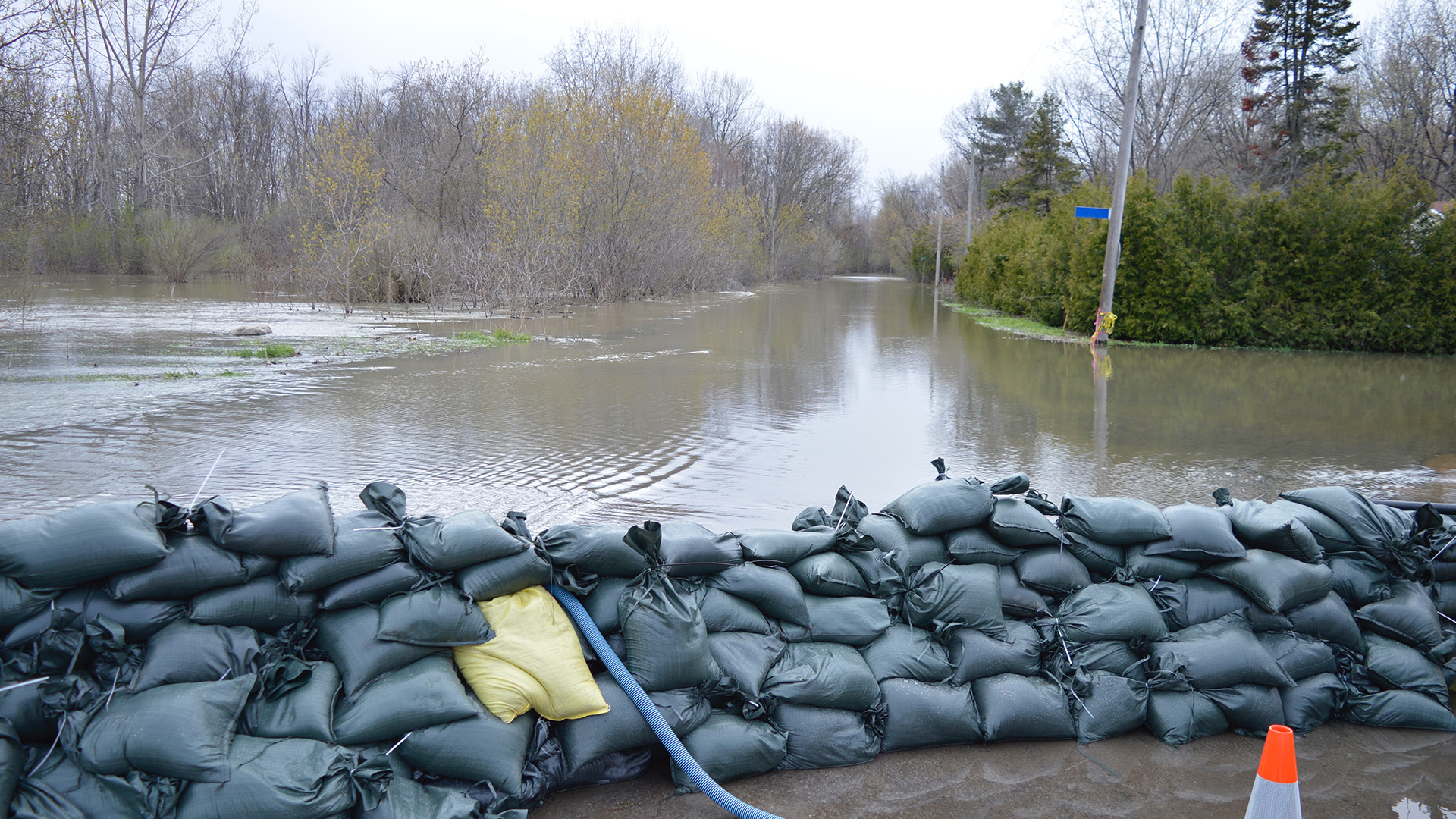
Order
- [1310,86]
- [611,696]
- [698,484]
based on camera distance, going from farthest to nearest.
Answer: [1310,86] → [698,484] → [611,696]

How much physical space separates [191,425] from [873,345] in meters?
12.8

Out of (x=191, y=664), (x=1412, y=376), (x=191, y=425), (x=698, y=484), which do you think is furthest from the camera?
(x=1412, y=376)

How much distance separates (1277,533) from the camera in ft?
11.3

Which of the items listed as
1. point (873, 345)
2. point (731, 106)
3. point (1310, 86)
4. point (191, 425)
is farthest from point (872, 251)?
point (191, 425)

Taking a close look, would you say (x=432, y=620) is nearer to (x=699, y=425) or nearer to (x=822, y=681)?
(x=822, y=681)

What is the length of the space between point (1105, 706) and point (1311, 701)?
84 centimetres

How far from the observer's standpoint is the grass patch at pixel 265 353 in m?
12.7

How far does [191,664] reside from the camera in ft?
8.30

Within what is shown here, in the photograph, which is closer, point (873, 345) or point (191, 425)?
point (191, 425)

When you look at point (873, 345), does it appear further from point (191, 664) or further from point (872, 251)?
point (872, 251)

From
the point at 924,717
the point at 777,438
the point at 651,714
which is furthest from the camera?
the point at 777,438

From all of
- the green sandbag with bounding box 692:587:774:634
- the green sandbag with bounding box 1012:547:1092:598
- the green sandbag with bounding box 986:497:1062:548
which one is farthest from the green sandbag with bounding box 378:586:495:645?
the green sandbag with bounding box 1012:547:1092:598

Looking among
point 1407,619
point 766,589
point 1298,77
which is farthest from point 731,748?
point 1298,77

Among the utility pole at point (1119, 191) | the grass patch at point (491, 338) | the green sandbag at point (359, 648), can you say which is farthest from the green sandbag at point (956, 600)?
the utility pole at point (1119, 191)
